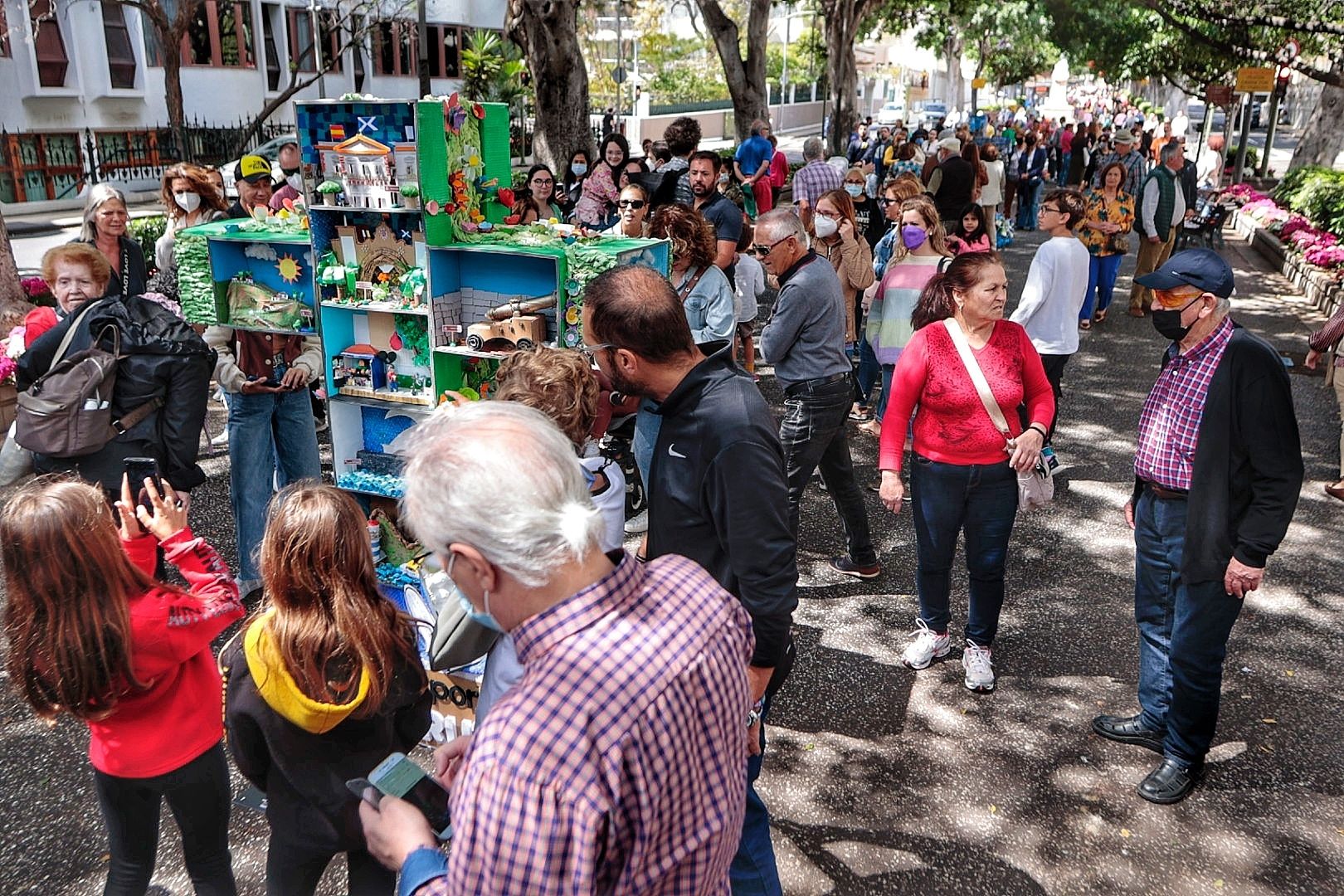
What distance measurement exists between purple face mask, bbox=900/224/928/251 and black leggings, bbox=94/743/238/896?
190 inches

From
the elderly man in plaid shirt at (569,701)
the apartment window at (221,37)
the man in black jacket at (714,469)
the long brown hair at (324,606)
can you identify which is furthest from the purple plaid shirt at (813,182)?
the apartment window at (221,37)

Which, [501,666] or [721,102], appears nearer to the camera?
[501,666]

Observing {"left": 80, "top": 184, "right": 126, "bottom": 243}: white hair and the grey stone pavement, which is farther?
{"left": 80, "top": 184, "right": 126, "bottom": 243}: white hair

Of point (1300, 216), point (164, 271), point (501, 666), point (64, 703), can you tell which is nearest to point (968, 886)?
point (501, 666)

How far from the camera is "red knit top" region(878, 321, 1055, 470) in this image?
13.1ft

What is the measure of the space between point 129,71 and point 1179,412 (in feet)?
91.5

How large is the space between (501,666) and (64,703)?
1.06 metres

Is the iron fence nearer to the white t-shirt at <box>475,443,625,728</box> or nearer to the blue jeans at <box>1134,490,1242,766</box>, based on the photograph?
the white t-shirt at <box>475,443,625,728</box>

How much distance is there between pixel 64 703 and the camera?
2441 mm

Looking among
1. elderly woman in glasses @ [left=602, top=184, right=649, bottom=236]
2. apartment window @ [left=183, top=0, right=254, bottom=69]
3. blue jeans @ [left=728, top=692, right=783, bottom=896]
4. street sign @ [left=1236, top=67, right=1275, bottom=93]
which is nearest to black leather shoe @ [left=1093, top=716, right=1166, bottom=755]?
blue jeans @ [left=728, top=692, right=783, bottom=896]

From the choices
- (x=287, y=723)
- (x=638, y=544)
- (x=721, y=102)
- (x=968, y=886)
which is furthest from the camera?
(x=721, y=102)

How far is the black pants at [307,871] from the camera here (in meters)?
2.47

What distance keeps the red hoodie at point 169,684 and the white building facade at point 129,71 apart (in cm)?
1976

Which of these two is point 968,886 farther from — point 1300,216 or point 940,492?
point 1300,216
